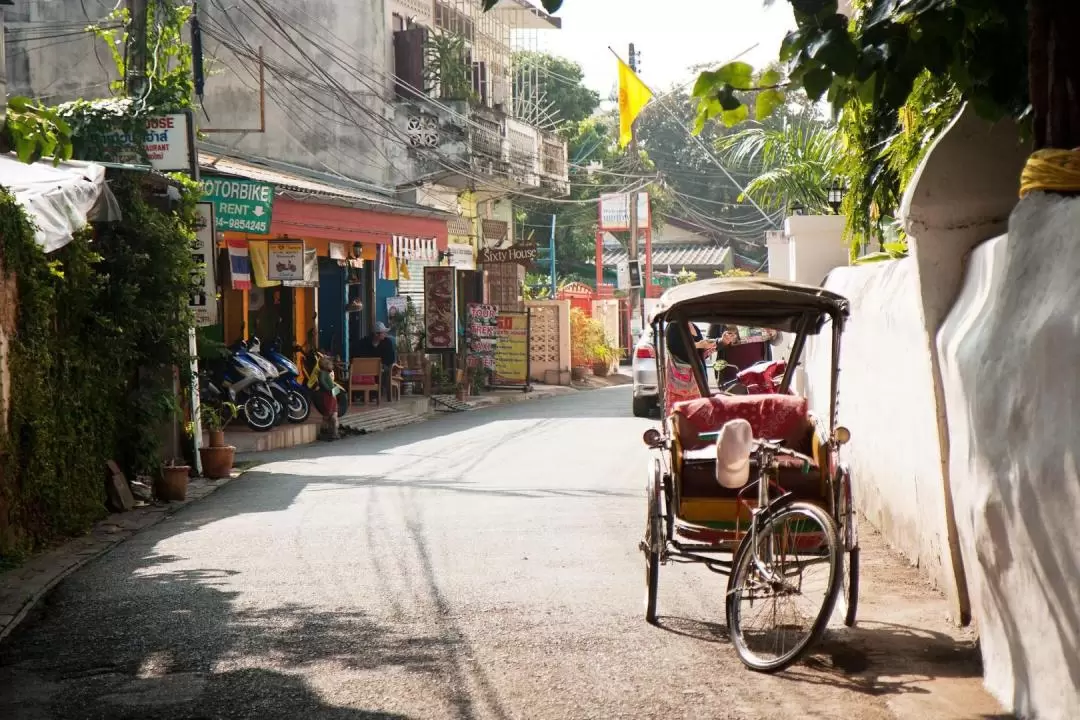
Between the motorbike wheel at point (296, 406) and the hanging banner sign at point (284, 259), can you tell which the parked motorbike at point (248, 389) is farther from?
the hanging banner sign at point (284, 259)

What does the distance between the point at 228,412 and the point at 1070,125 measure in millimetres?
16513

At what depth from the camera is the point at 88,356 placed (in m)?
12.5

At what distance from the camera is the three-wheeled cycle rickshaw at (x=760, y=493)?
6508mm

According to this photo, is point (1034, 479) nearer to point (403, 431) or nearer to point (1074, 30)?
point (1074, 30)

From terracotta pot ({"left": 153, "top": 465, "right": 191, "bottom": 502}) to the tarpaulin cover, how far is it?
8.89 ft

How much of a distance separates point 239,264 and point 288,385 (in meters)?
2.18

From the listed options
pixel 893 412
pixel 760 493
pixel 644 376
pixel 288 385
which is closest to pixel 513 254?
pixel 644 376

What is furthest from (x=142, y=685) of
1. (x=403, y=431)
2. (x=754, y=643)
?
(x=403, y=431)

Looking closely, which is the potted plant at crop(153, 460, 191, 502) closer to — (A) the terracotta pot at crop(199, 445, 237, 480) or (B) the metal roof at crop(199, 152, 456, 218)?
(A) the terracotta pot at crop(199, 445, 237, 480)

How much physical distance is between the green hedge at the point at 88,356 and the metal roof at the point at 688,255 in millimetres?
39393

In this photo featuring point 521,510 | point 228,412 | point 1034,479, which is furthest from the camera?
point 228,412

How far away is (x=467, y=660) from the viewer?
21.2 ft

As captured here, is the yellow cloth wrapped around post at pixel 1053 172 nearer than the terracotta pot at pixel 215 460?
Yes

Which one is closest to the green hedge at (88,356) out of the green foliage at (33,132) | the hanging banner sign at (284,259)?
the green foliage at (33,132)
